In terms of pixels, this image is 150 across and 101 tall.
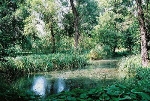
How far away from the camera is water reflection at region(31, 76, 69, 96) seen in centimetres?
1269

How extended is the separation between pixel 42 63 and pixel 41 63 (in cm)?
7

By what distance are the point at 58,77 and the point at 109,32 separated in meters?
23.2

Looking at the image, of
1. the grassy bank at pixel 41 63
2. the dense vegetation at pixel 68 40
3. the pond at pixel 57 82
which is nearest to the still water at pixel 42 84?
the pond at pixel 57 82

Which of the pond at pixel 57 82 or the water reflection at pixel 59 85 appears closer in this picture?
the water reflection at pixel 59 85

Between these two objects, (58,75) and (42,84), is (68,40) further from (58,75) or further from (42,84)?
(42,84)

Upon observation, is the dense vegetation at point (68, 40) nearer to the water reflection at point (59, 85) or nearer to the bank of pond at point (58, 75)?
the bank of pond at point (58, 75)

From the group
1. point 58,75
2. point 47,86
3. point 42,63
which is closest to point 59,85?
point 47,86

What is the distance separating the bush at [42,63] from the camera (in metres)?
17.1

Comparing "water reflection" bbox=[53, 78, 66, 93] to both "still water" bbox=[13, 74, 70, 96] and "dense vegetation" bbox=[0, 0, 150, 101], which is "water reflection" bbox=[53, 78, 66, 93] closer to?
"still water" bbox=[13, 74, 70, 96]

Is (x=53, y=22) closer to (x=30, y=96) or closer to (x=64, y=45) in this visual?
(x=64, y=45)

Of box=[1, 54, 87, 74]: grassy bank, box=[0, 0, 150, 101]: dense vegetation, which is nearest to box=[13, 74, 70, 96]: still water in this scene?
box=[0, 0, 150, 101]: dense vegetation

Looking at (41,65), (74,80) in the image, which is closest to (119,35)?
(41,65)

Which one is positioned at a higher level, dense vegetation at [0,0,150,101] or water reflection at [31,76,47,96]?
dense vegetation at [0,0,150,101]

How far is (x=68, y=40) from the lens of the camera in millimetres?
36438
